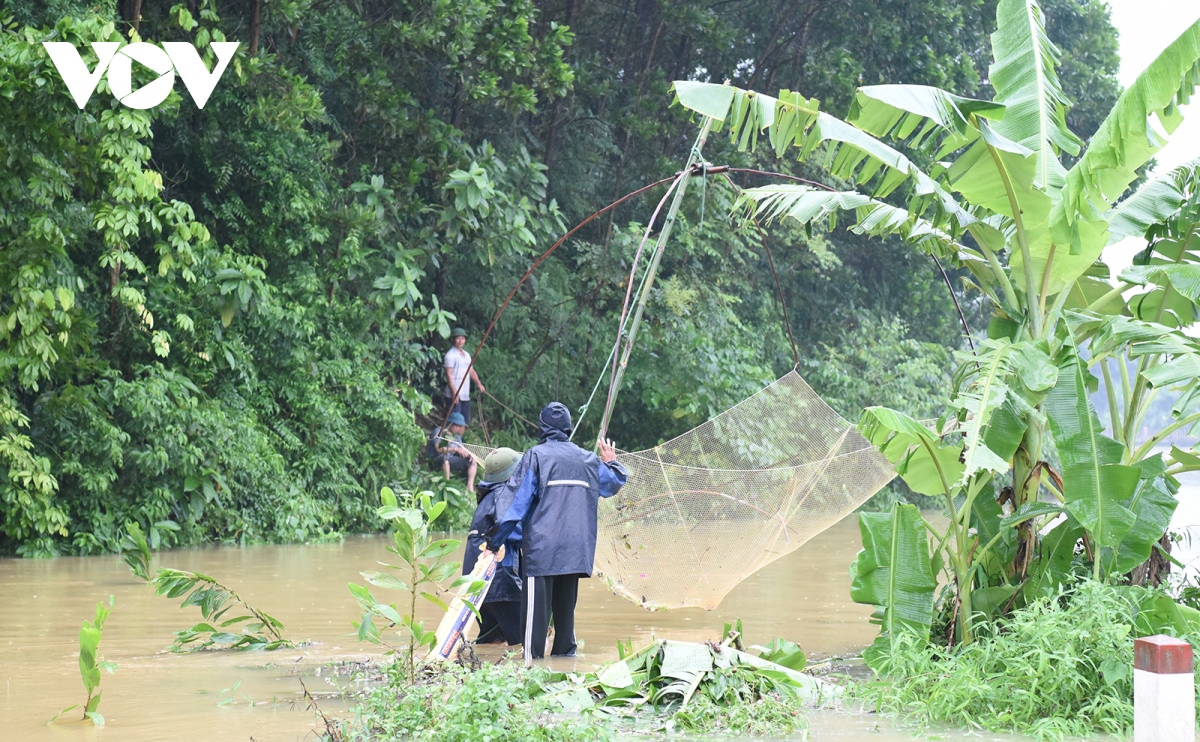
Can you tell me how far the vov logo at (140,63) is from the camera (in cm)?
890

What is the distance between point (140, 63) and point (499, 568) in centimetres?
600

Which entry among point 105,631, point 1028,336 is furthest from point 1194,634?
point 105,631

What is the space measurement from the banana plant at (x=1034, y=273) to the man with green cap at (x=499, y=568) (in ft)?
6.50

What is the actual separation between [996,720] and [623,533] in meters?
2.67

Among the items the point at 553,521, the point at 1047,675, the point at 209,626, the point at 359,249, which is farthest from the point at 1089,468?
the point at 359,249

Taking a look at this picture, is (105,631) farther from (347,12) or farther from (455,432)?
(347,12)

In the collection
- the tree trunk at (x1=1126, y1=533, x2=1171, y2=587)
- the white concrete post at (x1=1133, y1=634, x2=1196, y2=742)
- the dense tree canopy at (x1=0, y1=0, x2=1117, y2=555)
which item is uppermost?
the dense tree canopy at (x1=0, y1=0, x2=1117, y2=555)

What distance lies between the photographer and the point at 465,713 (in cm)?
410

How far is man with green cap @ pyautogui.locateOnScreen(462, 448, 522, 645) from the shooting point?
20.6 feet

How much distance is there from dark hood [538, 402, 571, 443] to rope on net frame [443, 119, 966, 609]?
554 mm

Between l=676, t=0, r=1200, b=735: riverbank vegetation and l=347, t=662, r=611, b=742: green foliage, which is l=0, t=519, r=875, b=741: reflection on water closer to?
l=347, t=662, r=611, b=742: green foliage

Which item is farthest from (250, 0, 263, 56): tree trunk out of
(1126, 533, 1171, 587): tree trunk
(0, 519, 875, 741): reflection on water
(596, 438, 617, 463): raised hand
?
(1126, 533, 1171, 587): tree trunk

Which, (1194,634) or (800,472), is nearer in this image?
(1194,634)

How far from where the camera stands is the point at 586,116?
1705cm
